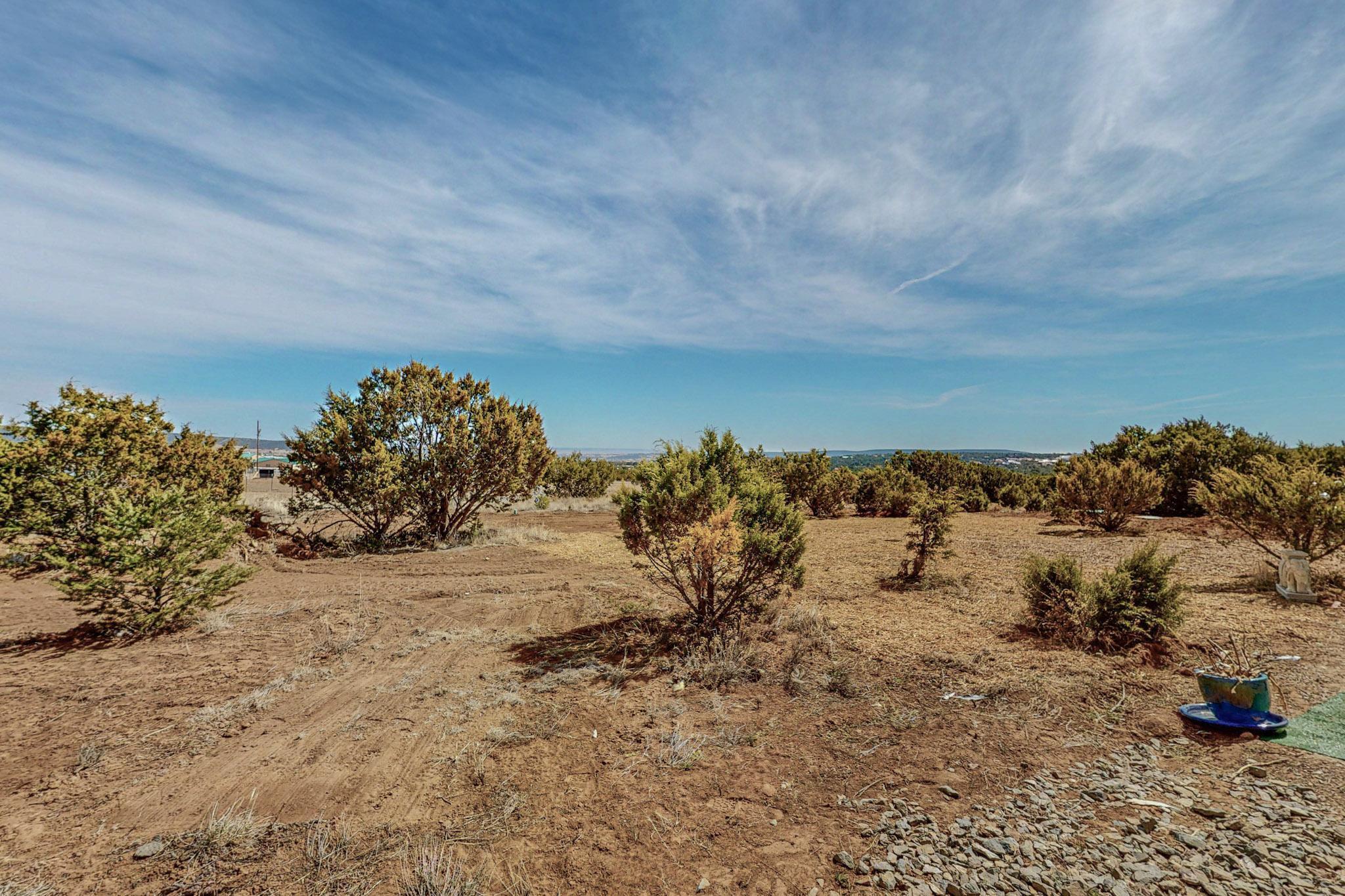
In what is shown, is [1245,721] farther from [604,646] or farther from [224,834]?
[224,834]

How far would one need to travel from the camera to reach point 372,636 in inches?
260

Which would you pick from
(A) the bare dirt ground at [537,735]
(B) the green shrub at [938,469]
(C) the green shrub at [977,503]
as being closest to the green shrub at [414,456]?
(A) the bare dirt ground at [537,735]

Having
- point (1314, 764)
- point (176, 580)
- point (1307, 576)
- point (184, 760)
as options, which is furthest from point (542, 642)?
point (1307, 576)

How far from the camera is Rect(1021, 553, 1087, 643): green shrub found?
5.88m

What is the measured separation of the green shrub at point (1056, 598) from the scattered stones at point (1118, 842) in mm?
2719

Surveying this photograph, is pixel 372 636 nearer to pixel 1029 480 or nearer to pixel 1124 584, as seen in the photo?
pixel 1124 584

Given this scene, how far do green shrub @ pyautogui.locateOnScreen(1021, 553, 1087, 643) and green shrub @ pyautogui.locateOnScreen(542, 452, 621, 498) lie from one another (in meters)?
22.4

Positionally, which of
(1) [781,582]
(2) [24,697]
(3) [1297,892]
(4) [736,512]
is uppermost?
(4) [736,512]

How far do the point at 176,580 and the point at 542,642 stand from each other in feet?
14.7

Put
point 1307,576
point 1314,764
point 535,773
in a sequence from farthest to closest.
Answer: point 1307,576 < point 535,773 < point 1314,764

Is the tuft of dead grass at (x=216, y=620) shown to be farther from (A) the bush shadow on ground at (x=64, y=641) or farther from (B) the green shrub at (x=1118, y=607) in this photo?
(B) the green shrub at (x=1118, y=607)

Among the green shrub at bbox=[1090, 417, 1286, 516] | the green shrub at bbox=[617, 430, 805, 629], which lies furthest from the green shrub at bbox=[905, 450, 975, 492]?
the green shrub at bbox=[617, 430, 805, 629]

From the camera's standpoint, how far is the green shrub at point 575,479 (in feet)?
89.9

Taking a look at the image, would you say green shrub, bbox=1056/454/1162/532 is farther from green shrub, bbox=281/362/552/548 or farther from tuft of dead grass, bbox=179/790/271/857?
tuft of dead grass, bbox=179/790/271/857
